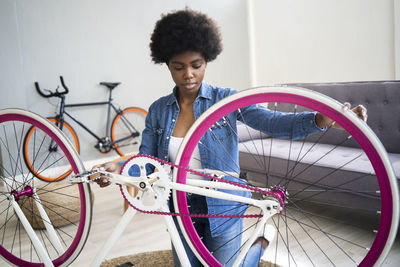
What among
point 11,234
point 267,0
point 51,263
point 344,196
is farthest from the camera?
point 267,0

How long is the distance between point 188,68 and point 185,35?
0.11 metres

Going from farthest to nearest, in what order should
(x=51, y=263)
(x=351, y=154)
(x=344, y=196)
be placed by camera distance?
(x=351, y=154), (x=344, y=196), (x=51, y=263)

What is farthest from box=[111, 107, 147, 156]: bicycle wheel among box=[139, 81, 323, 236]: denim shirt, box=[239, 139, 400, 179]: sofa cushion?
box=[139, 81, 323, 236]: denim shirt

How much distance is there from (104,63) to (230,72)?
205 centimetres

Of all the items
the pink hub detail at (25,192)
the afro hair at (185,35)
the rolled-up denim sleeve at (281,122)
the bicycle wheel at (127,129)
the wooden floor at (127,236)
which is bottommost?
the wooden floor at (127,236)

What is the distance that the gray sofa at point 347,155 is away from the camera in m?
2.18

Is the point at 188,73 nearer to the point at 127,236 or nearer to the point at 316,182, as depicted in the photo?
the point at 316,182

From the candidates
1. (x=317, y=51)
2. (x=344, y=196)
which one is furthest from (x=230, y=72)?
(x=344, y=196)

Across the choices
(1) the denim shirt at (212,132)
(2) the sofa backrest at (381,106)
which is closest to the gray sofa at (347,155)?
(2) the sofa backrest at (381,106)

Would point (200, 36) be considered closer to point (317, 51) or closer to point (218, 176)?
point (218, 176)

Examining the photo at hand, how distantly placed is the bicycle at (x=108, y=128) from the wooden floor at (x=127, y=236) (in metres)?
1.28

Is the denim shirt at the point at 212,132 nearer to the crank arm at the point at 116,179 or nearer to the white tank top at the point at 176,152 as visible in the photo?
the white tank top at the point at 176,152

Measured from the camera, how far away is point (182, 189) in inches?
42.5

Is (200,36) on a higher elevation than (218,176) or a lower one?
higher
